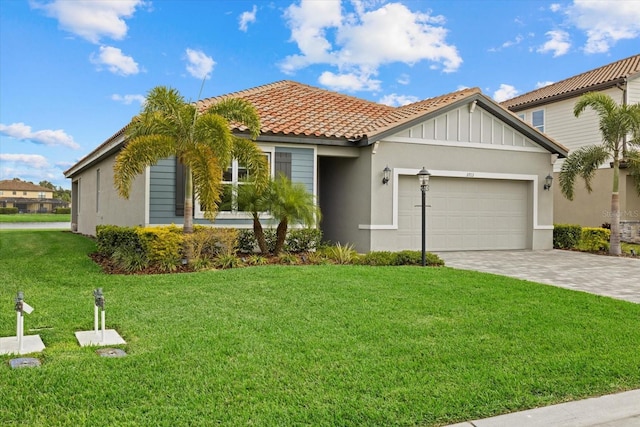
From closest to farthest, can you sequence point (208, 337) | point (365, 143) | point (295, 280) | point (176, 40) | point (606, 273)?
point (208, 337)
point (295, 280)
point (606, 273)
point (365, 143)
point (176, 40)

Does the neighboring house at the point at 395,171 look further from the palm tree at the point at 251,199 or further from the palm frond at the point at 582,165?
the palm tree at the point at 251,199

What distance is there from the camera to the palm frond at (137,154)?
937 cm

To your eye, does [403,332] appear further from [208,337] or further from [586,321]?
[586,321]

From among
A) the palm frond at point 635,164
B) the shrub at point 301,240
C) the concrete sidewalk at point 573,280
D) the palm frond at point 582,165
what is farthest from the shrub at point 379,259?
the palm frond at point 635,164

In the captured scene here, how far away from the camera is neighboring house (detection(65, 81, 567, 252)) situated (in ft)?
42.3

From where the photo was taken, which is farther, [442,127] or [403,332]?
[442,127]

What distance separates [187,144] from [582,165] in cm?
1236

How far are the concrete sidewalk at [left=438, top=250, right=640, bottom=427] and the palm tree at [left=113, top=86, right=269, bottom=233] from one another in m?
5.81

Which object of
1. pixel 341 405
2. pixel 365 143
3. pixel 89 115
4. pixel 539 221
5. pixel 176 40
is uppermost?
pixel 176 40

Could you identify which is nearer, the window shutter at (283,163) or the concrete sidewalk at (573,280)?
the concrete sidewalk at (573,280)

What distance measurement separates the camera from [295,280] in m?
8.09

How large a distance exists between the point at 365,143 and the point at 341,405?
1033 cm

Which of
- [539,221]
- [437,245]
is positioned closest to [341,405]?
[437,245]

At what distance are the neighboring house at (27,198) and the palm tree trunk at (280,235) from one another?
256 feet
